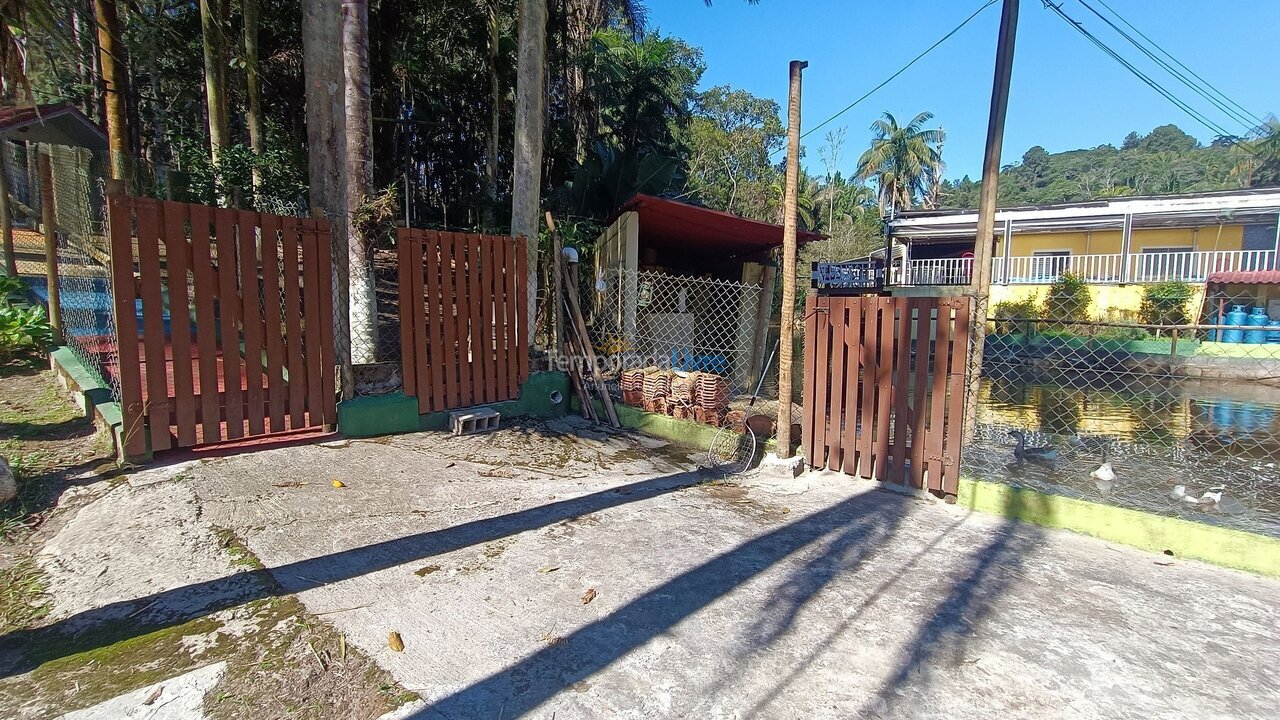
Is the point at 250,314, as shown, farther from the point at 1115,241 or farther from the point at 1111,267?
the point at 1115,241

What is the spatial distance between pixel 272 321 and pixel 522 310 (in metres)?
2.50

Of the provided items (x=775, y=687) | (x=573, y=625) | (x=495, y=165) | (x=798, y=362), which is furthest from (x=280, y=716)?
(x=495, y=165)

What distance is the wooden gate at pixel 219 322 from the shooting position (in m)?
4.20

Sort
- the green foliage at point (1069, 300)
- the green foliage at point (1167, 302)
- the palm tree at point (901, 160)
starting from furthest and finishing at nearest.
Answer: the palm tree at point (901, 160), the green foliage at point (1069, 300), the green foliage at point (1167, 302)

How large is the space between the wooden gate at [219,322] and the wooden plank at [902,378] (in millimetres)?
4646

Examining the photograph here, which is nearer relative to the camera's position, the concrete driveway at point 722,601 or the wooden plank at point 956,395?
the concrete driveway at point 722,601

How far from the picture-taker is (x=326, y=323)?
5.17 m

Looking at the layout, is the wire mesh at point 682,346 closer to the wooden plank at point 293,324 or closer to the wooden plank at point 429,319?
the wooden plank at point 429,319

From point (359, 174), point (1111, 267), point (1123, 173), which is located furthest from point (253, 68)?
point (1123, 173)

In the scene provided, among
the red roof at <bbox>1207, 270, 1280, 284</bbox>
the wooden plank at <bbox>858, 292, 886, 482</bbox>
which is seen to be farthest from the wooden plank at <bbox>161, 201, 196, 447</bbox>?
the red roof at <bbox>1207, 270, 1280, 284</bbox>

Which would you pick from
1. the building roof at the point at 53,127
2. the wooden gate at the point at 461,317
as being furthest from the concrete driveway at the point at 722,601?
the building roof at the point at 53,127

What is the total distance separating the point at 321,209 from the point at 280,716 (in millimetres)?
4761

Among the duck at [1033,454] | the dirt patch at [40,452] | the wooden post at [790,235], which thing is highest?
the wooden post at [790,235]

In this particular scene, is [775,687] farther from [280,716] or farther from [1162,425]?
[1162,425]
